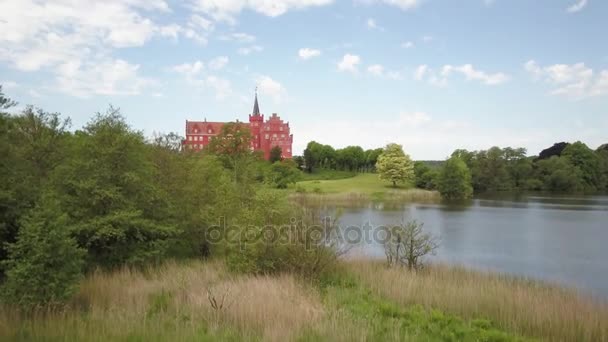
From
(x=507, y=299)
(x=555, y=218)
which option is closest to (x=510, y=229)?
(x=555, y=218)

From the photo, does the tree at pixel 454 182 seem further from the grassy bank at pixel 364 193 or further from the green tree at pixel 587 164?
the green tree at pixel 587 164

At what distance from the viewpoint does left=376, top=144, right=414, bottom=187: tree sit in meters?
68.2

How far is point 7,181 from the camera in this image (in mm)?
8758

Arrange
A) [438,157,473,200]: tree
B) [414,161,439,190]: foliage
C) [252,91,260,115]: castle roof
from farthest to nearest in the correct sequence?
1. [252,91,260,115]: castle roof
2. [414,161,439,190]: foliage
3. [438,157,473,200]: tree

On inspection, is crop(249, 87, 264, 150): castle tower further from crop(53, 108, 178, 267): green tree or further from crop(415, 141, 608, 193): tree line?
crop(53, 108, 178, 267): green tree

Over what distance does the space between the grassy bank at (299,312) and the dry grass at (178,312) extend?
18 mm

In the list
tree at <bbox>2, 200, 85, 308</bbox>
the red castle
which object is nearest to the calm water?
tree at <bbox>2, 200, 85, 308</bbox>

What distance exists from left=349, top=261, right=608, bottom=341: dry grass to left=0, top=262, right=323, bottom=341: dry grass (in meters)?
2.43

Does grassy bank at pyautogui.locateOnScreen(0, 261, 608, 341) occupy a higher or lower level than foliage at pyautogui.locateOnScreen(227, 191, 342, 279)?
lower

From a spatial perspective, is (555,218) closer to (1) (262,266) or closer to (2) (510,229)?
(2) (510,229)

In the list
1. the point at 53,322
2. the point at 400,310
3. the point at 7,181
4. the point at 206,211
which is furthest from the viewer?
the point at 206,211

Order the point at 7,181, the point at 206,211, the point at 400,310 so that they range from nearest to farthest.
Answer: the point at 400,310 < the point at 7,181 < the point at 206,211

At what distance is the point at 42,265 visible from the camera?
639cm

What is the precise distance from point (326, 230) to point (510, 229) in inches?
882
